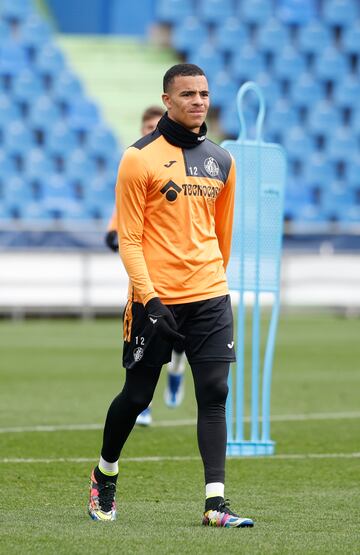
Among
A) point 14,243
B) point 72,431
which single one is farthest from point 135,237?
point 14,243

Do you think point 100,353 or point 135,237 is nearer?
point 135,237

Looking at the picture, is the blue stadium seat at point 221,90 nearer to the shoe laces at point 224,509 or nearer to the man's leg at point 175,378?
the man's leg at point 175,378

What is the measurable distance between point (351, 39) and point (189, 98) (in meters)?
25.6

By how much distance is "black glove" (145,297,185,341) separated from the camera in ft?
19.7

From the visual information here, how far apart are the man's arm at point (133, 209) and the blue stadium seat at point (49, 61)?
77.2 feet

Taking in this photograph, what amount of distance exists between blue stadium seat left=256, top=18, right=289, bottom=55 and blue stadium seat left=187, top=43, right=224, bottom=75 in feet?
3.40

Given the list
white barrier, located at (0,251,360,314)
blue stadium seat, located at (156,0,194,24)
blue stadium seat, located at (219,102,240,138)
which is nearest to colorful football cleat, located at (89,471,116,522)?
white barrier, located at (0,251,360,314)

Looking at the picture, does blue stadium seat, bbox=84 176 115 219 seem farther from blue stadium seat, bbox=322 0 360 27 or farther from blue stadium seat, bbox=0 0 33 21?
blue stadium seat, bbox=322 0 360 27

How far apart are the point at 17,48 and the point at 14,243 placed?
6.07 meters

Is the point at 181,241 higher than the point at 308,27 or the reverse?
the reverse

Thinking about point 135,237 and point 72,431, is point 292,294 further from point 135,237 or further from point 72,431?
point 135,237

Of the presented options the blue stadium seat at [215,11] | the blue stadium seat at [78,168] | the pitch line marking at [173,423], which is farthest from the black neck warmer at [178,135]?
the blue stadium seat at [215,11]

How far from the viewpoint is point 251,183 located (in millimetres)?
8852

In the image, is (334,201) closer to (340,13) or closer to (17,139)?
(340,13)
